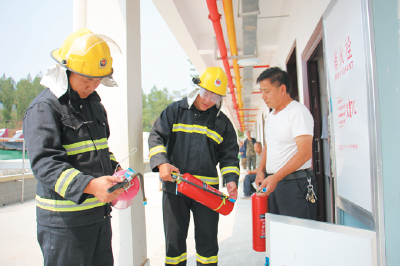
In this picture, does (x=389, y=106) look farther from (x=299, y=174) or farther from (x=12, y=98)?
(x=12, y=98)

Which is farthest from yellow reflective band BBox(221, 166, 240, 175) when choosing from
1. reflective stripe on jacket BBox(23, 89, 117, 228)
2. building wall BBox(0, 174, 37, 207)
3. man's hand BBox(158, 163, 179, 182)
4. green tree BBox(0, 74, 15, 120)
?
green tree BBox(0, 74, 15, 120)

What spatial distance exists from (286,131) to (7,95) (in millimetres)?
37989

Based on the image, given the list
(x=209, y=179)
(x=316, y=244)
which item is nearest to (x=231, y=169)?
(x=209, y=179)

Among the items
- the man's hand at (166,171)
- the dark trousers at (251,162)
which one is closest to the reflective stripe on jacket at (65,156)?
the man's hand at (166,171)

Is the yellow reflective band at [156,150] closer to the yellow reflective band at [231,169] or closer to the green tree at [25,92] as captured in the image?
the yellow reflective band at [231,169]

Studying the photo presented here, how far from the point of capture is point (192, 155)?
2.10 m

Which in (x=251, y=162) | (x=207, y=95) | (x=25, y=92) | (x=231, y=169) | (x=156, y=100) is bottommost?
(x=251, y=162)

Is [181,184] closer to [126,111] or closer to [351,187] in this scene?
[126,111]

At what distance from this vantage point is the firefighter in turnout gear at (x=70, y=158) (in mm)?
1252

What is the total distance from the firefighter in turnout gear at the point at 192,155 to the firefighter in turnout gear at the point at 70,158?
0.60m

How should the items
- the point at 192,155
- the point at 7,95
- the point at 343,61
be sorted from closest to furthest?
the point at 343,61 < the point at 192,155 < the point at 7,95

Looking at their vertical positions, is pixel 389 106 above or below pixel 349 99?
below

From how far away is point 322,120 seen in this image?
3641mm

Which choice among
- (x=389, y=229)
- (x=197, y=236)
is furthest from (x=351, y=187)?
(x=197, y=236)
